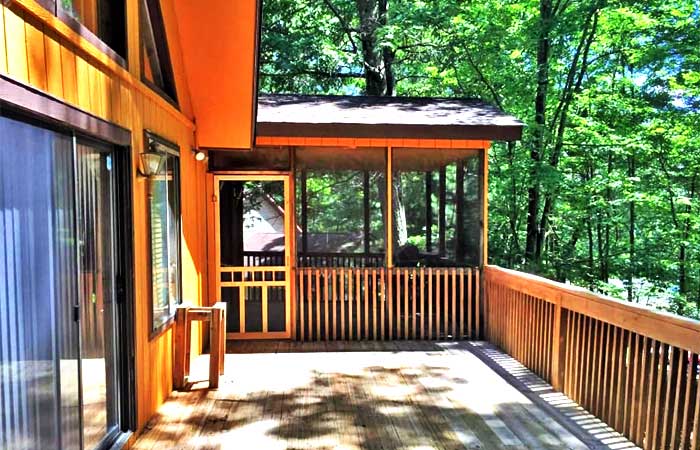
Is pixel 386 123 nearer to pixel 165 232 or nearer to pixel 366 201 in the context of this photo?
pixel 366 201

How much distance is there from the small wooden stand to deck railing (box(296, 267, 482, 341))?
5.41 ft

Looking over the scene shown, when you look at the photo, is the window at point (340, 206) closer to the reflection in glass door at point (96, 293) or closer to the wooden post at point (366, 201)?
the wooden post at point (366, 201)

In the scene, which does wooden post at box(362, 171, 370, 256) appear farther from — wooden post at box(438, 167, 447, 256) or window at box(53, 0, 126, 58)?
window at box(53, 0, 126, 58)

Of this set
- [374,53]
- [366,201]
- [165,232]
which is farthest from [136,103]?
[374,53]

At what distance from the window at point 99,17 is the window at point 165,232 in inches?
27.6

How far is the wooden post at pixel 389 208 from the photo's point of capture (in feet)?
19.6

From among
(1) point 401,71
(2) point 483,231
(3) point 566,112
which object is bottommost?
(2) point 483,231

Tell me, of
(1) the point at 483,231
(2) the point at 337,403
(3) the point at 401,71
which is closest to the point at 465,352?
(1) the point at 483,231

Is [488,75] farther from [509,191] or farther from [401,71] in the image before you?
[401,71]

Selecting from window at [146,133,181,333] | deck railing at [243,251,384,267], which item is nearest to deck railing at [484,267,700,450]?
deck railing at [243,251,384,267]

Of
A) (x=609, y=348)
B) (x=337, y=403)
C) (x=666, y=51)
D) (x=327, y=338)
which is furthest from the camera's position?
(x=666, y=51)

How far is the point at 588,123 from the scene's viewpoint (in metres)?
9.45

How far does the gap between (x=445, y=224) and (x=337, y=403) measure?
282cm

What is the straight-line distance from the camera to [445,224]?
611 cm
